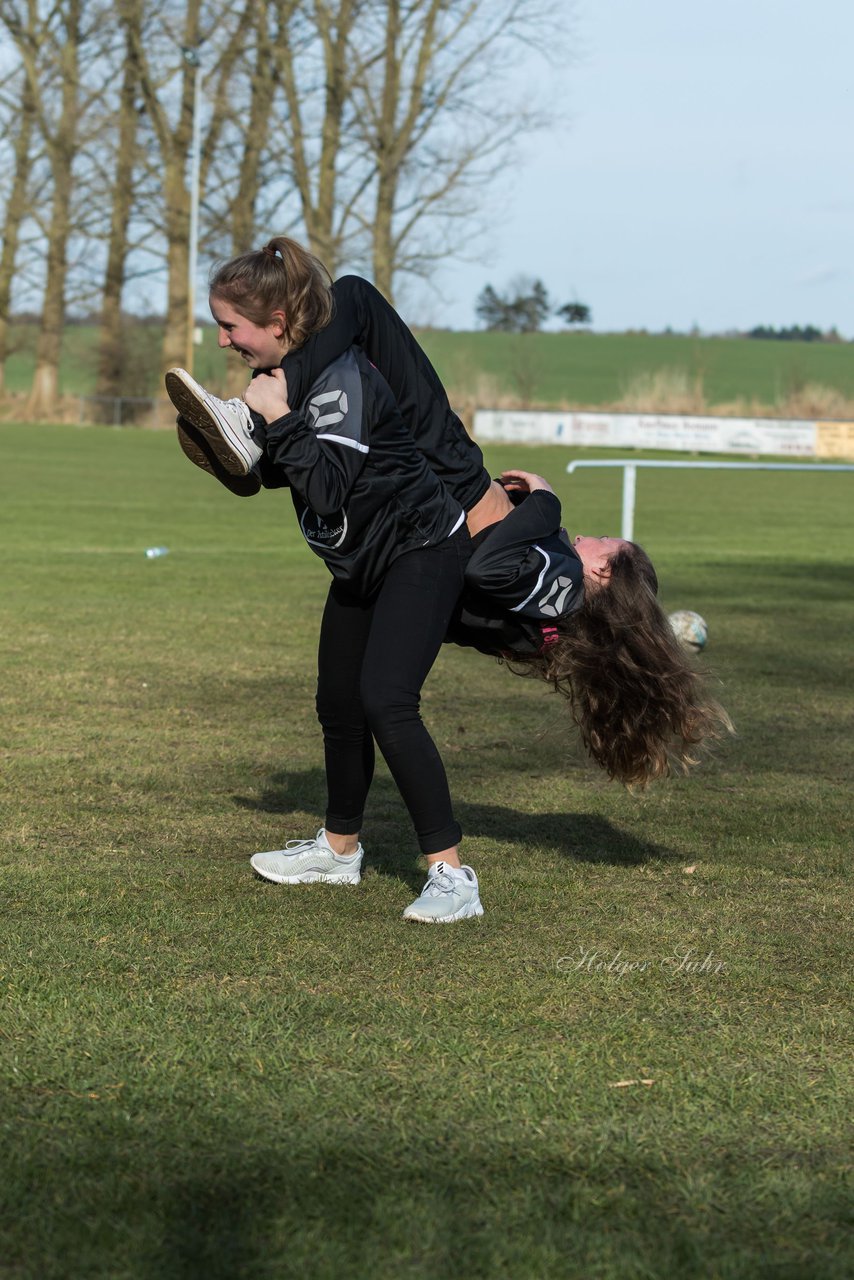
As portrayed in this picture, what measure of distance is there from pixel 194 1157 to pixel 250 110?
159 ft

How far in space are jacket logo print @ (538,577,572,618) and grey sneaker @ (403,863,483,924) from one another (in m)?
0.76

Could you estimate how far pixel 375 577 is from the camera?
4.34m

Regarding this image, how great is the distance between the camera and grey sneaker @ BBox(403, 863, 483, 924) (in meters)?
4.32

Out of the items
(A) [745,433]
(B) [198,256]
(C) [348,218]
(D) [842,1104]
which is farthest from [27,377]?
(D) [842,1104]

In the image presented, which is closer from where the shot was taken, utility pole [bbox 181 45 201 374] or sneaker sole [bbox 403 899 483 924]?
sneaker sole [bbox 403 899 483 924]

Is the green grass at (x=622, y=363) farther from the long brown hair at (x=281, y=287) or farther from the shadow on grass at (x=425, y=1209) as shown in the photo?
the shadow on grass at (x=425, y=1209)

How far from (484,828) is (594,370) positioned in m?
76.7

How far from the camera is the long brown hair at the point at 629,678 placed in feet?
15.2

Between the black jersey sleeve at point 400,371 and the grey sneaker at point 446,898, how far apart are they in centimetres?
102

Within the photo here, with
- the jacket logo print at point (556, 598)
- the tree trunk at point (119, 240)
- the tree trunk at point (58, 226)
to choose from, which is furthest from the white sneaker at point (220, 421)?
the tree trunk at point (58, 226)

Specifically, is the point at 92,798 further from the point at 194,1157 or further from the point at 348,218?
the point at 348,218

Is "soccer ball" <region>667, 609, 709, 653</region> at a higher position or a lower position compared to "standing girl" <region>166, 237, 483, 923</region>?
lower

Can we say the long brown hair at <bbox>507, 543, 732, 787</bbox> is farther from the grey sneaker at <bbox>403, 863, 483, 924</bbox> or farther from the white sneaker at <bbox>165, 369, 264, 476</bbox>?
the white sneaker at <bbox>165, 369, 264, 476</bbox>

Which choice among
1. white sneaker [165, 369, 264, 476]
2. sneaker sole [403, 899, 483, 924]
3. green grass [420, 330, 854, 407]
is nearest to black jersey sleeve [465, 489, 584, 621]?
white sneaker [165, 369, 264, 476]
